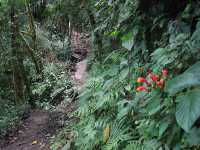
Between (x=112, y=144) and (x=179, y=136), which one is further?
(x=112, y=144)

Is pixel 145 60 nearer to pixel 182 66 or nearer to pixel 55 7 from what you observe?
pixel 182 66

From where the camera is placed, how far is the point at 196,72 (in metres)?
2.75

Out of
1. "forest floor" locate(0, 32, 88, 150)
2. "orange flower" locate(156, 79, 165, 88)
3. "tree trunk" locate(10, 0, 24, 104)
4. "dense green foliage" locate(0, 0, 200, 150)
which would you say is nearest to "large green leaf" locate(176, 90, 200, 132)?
"dense green foliage" locate(0, 0, 200, 150)

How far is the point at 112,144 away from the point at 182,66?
1.30 metres

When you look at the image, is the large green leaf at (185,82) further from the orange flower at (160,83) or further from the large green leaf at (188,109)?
the orange flower at (160,83)

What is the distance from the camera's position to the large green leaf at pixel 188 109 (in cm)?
257

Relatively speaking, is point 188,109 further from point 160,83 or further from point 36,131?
point 36,131

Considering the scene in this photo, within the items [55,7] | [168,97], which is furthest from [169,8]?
[55,7]

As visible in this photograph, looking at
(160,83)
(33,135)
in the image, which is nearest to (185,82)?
(160,83)

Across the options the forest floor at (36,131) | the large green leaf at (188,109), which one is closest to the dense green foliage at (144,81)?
the large green leaf at (188,109)

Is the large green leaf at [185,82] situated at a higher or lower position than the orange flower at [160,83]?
higher

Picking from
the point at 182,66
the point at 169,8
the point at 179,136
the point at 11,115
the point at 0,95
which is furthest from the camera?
the point at 0,95

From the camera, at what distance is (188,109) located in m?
2.64

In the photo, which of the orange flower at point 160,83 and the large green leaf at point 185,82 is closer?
the large green leaf at point 185,82
